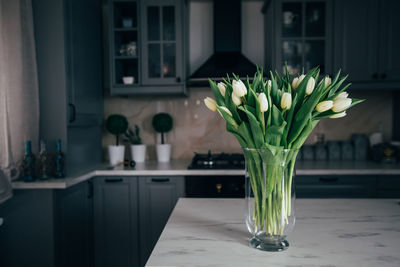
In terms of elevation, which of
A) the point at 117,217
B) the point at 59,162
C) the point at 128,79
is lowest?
the point at 117,217

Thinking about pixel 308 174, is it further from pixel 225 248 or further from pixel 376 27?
pixel 225 248

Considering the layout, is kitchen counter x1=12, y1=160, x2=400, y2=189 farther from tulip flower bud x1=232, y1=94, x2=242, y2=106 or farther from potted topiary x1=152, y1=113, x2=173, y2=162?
tulip flower bud x1=232, y1=94, x2=242, y2=106

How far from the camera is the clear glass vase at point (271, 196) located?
0.87 m

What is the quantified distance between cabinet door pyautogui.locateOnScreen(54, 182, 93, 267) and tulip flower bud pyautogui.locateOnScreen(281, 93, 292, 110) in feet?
5.57

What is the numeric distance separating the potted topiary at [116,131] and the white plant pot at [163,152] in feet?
1.13

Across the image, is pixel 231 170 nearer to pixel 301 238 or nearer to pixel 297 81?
pixel 301 238

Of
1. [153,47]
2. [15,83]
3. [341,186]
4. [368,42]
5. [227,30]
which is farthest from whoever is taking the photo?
[227,30]

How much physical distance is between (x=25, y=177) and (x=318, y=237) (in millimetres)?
1818

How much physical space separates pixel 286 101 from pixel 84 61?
2120mm

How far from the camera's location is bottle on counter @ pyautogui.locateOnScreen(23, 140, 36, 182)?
6.35 ft

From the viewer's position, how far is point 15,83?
1.95 metres

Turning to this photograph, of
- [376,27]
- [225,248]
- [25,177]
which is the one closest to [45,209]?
[25,177]

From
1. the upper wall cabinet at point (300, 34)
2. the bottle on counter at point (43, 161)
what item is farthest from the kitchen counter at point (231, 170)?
the upper wall cabinet at point (300, 34)

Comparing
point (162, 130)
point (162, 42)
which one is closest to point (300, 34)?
point (162, 42)
